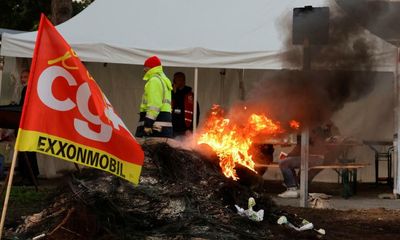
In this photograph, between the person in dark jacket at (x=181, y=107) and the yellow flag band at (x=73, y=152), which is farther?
the person in dark jacket at (x=181, y=107)

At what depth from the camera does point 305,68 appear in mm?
9633

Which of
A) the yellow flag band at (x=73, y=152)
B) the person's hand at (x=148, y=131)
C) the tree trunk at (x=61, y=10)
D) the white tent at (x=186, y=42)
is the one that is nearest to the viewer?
the yellow flag band at (x=73, y=152)

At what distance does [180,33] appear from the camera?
38.6 ft

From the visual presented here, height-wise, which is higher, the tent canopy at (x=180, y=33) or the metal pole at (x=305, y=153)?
the tent canopy at (x=180, y=33)

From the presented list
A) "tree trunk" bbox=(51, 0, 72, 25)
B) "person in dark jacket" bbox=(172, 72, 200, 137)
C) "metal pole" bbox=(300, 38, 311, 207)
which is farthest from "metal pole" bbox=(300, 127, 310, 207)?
"tree trunk" bbox=(51, 0, 72, 25)

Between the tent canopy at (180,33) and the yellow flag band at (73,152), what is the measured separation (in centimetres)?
538

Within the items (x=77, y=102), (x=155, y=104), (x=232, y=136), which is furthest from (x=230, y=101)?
(x=77, y=102)

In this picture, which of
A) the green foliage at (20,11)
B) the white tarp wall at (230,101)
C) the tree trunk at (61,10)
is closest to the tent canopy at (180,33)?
the white tarp wall at (230,101)

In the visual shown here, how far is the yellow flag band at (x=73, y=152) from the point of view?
4.96 meters

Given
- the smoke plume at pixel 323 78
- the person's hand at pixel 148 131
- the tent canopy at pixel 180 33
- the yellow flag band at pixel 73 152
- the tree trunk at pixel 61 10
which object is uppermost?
the tree trunk at pixel 61 10

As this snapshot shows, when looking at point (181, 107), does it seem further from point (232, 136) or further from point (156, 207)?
point (156, 207)

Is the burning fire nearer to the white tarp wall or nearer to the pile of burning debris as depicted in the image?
the pile of burning debris

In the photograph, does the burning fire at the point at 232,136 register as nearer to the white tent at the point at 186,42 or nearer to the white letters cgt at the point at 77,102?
the white tent at the point at 186,42

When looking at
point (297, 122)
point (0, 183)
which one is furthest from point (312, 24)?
point (0, 183)
